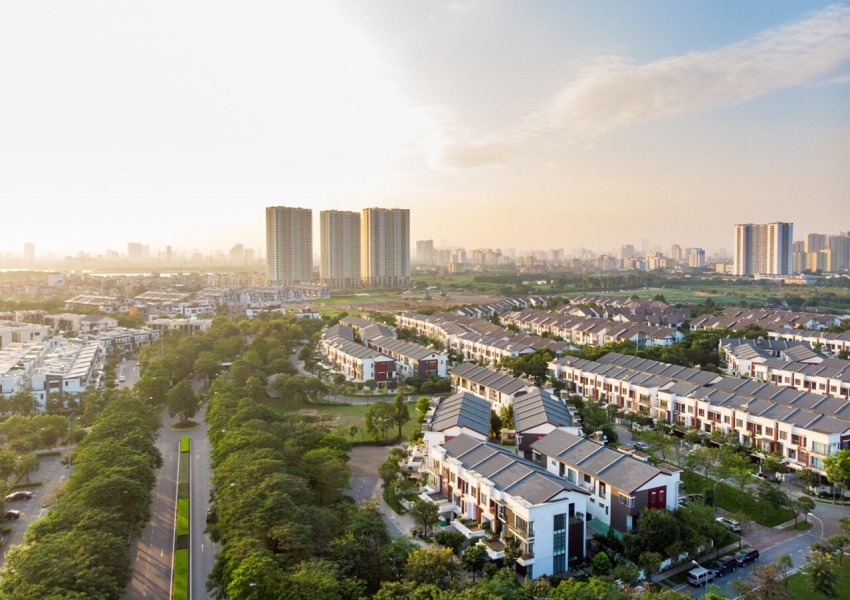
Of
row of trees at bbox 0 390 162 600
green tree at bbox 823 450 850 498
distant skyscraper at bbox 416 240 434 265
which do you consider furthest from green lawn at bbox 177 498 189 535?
distant skyscraper at bbox 416 240 434 265

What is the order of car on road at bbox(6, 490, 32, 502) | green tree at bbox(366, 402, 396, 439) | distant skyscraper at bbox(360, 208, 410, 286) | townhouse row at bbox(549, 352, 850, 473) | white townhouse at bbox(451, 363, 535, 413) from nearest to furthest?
car on road at bbox(6, 490, 32, 502) < townhouse row at bbox(549, 352, 850, 473) < green tree at bbox(366, 402, 396, 439) < white townhouse at bbox(451, 363, 535, 413) < distant skyscraper at bbox(360, 208, 410, 286)

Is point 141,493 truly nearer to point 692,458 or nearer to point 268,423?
point 268,423

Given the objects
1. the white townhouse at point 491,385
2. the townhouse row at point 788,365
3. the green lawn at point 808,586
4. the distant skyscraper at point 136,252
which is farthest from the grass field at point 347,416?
the distant skyscraper at point 136,252

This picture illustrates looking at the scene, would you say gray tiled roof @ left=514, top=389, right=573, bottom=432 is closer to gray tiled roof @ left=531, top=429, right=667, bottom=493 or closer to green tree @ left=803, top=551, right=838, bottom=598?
gray tiled roof @ left=531, top=429, right=667, bottom=493

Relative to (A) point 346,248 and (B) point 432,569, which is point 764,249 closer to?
(A) point 346,248

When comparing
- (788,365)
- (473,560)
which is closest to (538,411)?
(473,560)

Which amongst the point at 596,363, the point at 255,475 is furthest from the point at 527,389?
the point at 255,475

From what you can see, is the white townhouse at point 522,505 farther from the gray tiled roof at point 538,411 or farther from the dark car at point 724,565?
the gray tiled roof at point 538,411
